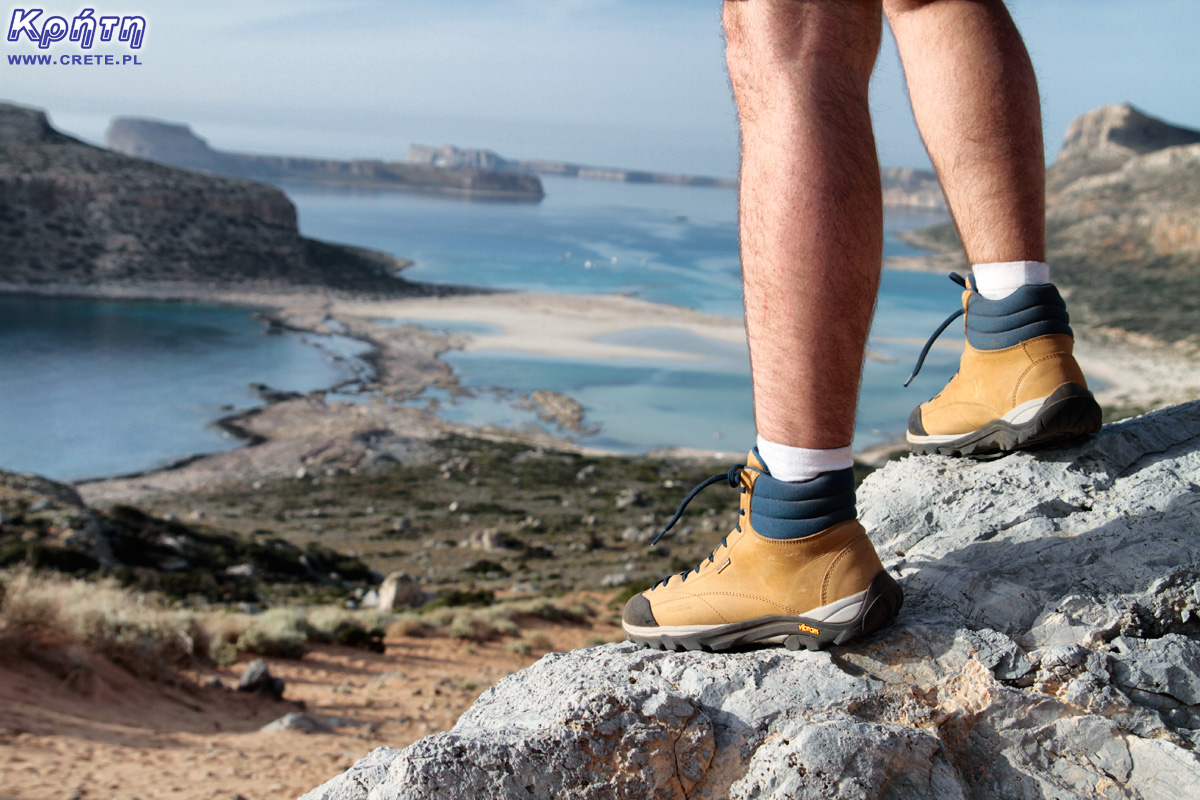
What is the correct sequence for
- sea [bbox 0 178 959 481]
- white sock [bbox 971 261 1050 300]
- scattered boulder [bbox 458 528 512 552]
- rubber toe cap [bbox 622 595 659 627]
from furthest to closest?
1. sea [bbox 0 178 959 481]
2. scattered boulder [bbox 458 528 512 552]
3. white sock [bbox 971 261 1050 300]
4. rubber toe cap [bbox 622 595 659 627]

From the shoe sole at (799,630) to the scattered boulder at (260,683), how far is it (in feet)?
19.8

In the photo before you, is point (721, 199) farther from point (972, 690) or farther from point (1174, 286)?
point (972, 690)

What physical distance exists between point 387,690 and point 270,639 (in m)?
1.43

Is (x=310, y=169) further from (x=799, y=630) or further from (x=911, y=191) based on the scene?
(x=799, y=630)

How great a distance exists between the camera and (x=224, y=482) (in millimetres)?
25484

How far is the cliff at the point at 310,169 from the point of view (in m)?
158

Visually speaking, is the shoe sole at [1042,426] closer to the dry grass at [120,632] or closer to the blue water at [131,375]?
the dry grass at [120,632]

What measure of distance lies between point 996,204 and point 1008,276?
0.18m

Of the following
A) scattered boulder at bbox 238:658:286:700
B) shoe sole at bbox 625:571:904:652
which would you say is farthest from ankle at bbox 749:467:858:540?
scattered boulder at bbox 238:658:286:700

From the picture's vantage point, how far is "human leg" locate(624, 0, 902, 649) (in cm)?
148

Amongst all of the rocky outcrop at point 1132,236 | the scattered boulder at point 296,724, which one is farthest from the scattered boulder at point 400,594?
the rocky outcrop at point 1132,236

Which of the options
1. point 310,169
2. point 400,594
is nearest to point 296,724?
point 400,594

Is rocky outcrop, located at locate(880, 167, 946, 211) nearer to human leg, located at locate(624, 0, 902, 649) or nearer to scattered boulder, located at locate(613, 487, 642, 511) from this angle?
scattered boulder, located at locate(613, 487, 642, 511)

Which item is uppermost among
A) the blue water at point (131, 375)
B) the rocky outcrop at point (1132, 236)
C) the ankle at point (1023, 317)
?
the rocky outcrop at point (1132, 236)
